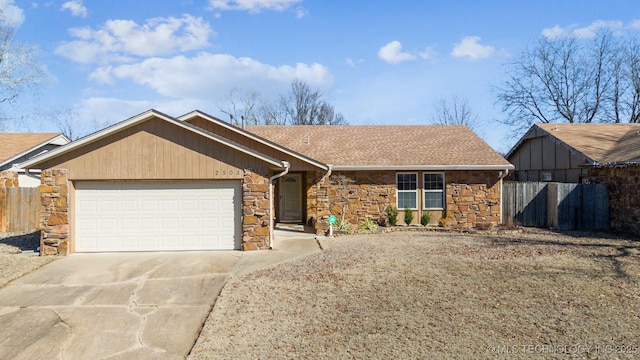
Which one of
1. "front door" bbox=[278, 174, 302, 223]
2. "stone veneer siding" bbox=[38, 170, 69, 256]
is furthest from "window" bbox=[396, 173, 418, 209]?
"stone veneer siding" bbox=[38, 170, 69, 256]

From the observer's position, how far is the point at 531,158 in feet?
70.7

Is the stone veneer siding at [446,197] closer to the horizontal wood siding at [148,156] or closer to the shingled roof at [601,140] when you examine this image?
the shingled roof at [601,140]

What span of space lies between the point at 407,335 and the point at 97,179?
9214 mm

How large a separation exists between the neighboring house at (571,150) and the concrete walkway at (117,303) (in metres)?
12.0

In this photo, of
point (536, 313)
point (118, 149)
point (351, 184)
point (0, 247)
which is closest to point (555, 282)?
point (536, 313)

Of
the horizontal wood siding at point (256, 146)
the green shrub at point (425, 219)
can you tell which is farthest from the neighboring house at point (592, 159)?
the horizontal wood siding at point (256, 146)

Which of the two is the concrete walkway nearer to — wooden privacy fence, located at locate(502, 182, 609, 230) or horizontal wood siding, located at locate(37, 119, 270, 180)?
horizontal wood siding, located at locate(37, 119, 270, 180)

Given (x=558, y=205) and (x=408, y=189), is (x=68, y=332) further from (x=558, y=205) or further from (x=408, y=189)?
(x=558, y=205)

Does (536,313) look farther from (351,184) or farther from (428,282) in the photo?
(351,184)

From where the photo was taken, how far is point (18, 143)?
20.7 m

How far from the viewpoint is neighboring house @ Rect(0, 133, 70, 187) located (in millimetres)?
18672

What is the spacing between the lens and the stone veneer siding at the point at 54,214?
11.1 metres

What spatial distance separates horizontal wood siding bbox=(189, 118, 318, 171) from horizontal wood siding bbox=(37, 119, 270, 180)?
2953mm

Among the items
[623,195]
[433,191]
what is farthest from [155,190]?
[623,195]
